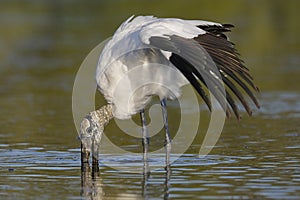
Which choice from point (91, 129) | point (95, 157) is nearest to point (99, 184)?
point (95, 157)

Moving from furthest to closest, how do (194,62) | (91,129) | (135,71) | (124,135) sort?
(124,135) < (135,71) < (91,129) < (194,62)

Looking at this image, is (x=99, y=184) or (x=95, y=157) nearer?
(x=99, y=184)

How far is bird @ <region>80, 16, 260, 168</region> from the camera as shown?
8.52 m

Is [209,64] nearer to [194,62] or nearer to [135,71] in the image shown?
[194,62]

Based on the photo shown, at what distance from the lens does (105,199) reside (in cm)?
788

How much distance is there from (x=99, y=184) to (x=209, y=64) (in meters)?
1.62

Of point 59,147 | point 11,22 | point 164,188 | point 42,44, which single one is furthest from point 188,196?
point 11,22

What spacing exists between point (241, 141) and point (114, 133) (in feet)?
6.83

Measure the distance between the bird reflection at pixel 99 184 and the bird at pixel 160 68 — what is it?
9.5 inches

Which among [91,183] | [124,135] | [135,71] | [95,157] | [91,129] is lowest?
[124,135]

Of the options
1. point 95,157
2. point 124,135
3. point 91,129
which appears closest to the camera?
point 95,157

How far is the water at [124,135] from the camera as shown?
27.3ft

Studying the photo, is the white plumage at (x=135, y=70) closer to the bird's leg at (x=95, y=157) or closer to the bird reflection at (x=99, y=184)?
the bird's leg at (x=95, y=157)

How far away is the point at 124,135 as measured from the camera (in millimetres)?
12312
